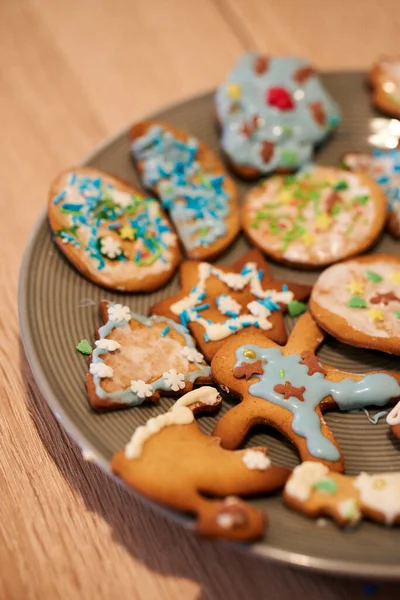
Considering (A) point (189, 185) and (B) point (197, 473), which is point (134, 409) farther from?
(A) point (189, 185)

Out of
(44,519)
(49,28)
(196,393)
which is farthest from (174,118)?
(44,519)

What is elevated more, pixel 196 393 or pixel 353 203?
pixel 196 393

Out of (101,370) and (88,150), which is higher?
(88,150)

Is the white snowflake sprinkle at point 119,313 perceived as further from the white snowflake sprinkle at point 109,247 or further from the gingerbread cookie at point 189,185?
the gingerbread cookie at point 189,185

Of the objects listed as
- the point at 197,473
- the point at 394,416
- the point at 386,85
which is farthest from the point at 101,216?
the point at 386,85

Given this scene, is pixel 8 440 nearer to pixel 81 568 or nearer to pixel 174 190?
pixel 81 568

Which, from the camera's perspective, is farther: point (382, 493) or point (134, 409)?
point (134, 409)
